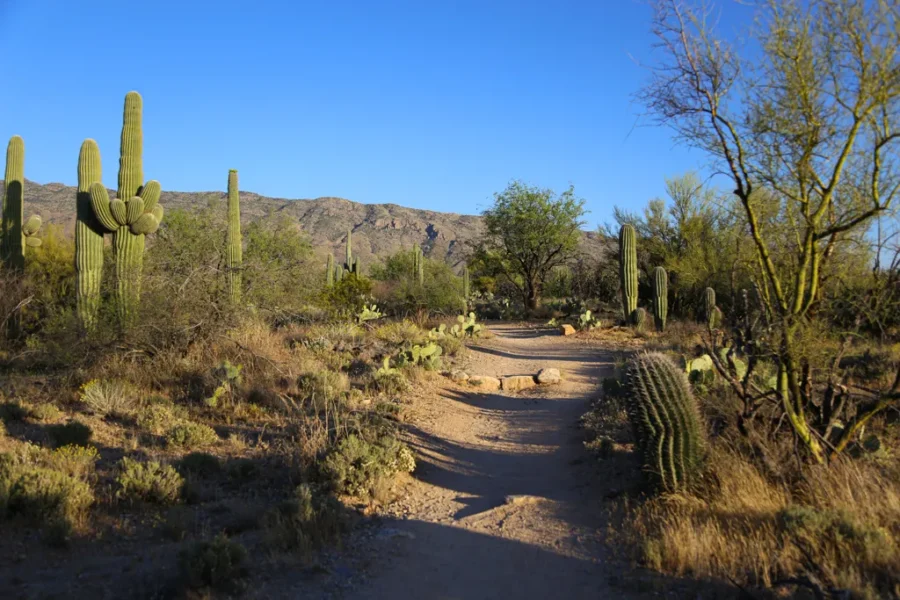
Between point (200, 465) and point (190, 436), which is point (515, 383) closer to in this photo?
point (190, 436)

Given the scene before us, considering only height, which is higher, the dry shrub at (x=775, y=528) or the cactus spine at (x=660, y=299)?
the cactus spine at (x=660, y=299)

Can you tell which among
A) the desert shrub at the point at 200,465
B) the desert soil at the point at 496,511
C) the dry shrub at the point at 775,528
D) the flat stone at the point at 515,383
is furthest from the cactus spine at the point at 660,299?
the desert shrub at the point at 200,465

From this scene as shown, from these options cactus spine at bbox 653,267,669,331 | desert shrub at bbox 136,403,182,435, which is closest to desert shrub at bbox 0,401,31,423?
desert shrub at bbox 136,403,182,435

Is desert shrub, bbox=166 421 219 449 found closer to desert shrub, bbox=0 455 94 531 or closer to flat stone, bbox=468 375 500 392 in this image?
desert shrub, bbox=0 455 94 531

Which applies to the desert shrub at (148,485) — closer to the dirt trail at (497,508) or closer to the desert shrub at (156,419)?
the dirt trail at (497,508)

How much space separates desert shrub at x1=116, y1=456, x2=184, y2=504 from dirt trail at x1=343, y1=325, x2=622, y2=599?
2.08 m

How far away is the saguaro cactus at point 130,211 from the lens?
12023mm

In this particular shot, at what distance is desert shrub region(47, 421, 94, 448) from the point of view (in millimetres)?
Result: 7641

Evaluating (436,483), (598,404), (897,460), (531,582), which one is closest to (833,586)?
(531,582)

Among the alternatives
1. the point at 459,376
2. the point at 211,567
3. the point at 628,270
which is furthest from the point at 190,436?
the point at 628,270

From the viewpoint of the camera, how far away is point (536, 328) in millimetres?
22531

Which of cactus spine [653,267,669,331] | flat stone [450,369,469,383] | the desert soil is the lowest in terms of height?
the desert soil

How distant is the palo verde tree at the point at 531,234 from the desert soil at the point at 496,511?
18599 mm

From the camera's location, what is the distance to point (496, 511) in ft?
19.5
